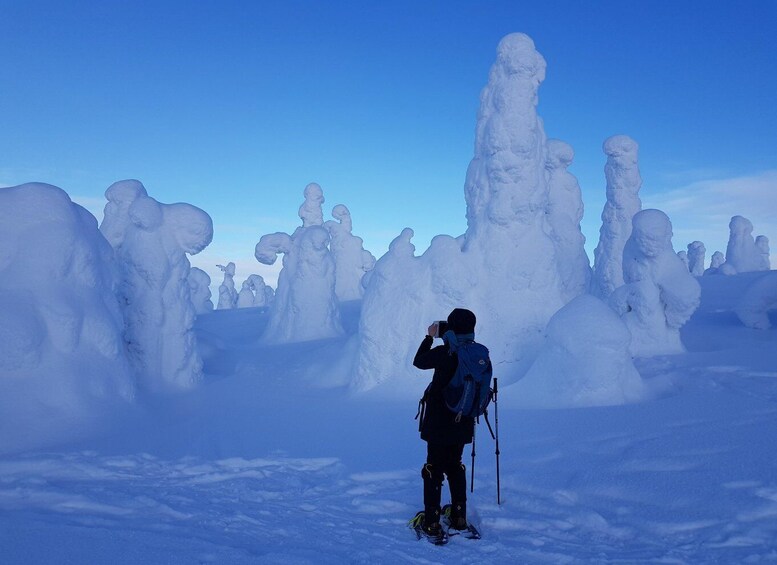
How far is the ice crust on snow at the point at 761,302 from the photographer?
52.6 ft

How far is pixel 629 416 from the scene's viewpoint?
7535mm

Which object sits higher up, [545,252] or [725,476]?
[545,252]

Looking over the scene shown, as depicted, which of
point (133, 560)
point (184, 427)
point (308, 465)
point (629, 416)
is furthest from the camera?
point (184, 427)

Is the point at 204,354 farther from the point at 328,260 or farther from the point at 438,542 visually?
the point at 438,542

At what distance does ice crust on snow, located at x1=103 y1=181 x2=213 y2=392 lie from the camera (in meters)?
11.7

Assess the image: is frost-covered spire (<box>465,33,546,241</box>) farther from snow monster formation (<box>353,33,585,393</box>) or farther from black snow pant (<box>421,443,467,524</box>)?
black snow pant (<box>421,443,467,524</box>)

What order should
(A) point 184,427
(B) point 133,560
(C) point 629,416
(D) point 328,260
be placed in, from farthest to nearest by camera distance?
(D) point 328,260 → (A) point 184,427 → (C) point 629,416 → (B) point 133,560

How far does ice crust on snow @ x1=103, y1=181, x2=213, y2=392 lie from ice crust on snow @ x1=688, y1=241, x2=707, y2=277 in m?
41.3

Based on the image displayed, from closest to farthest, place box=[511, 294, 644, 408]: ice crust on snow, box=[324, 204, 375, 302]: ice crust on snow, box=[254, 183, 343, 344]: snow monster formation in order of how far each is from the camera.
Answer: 1. box=[511, 294, 644, 408]: ice crust on snow
2. box=[254, 183, 343, 344]: snow monster formation
3. box=[324, 204, 375, 302]: ice crust on snow

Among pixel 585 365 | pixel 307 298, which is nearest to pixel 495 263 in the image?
pixel 585 365

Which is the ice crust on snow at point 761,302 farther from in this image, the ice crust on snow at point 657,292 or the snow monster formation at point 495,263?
the snow monster formation at point 495,263

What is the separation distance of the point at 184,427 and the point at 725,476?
7.48 meters

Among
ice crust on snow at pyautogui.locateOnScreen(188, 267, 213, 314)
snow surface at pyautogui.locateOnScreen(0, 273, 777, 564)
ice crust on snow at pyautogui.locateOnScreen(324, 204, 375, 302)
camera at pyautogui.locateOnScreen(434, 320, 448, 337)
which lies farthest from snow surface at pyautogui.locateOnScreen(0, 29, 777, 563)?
ice crust on snow at pyautogui.locateOnScreen(188, 267, 213, 314)

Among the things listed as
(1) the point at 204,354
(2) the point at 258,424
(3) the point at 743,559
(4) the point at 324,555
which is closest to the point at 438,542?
(4) the point at 324,555
